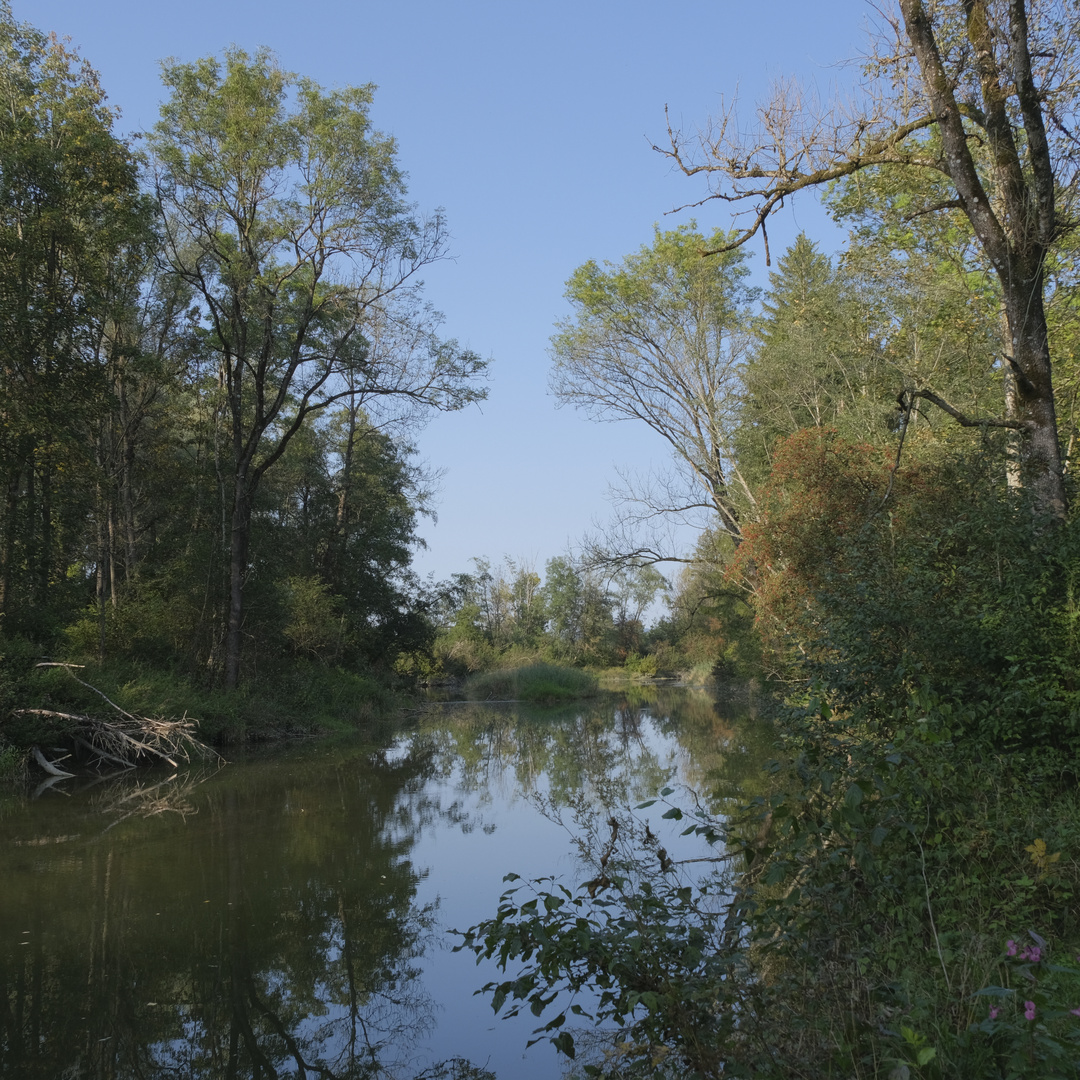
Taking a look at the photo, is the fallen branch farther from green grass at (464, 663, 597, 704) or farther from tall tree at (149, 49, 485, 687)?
green grass at (464, 663, 597, 704)

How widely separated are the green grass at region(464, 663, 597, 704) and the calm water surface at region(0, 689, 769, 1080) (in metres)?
19.9

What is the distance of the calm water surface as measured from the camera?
4590 millimetres

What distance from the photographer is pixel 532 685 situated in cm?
3525

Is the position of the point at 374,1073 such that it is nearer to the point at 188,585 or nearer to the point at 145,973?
the point at 145,973

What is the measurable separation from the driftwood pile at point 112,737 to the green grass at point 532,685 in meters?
20.5

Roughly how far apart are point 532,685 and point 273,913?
2861 cm

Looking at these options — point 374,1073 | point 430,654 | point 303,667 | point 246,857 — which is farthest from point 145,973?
point 430,654

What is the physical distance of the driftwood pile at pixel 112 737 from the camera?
13367 millimetres

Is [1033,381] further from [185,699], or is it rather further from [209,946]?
[185,699]

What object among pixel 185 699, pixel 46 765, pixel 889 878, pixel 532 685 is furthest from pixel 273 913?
pixel 532 685

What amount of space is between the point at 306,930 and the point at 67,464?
13.0 m

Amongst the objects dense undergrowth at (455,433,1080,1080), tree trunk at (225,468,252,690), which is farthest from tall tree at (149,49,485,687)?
dense undergrowth at (455,433,1080,1080)

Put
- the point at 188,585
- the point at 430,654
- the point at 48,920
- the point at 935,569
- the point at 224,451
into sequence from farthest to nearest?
the point at 430,654, the point at 224,451, the point at 188,585, the point at 935,569, the point at 48,920

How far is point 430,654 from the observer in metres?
36.2
